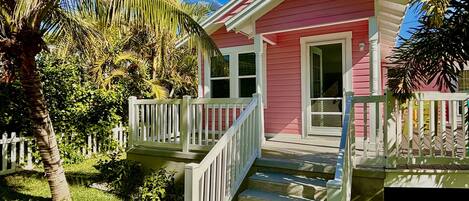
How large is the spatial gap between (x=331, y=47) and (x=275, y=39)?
1.39 meters

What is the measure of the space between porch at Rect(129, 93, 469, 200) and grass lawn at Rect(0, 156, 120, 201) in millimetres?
1172

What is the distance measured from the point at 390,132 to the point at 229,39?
18.8 ft

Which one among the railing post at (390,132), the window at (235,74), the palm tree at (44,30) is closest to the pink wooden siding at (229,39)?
the window at (235,74)

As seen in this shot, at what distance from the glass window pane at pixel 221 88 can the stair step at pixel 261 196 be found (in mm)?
4589

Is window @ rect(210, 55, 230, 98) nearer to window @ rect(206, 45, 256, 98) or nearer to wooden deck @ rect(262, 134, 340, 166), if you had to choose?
window @ rect(206, 45, 256, 98)

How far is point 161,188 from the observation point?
228 inches

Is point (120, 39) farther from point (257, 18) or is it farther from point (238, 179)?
point (238, 179)

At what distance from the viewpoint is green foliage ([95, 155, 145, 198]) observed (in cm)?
625

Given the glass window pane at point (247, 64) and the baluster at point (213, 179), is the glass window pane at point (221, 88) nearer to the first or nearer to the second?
the glass window pane at point (247, 64)

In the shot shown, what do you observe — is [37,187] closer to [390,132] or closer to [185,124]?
[185,124]

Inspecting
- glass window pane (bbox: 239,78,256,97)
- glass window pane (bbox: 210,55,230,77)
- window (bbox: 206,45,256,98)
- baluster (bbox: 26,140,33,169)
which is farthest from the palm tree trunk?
glass window pane (bbox: 239,78,256,97)

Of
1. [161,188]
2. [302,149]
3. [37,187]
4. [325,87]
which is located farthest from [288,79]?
[37,187]

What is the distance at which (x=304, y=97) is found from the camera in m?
7.87

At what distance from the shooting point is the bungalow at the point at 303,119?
4297 mm
